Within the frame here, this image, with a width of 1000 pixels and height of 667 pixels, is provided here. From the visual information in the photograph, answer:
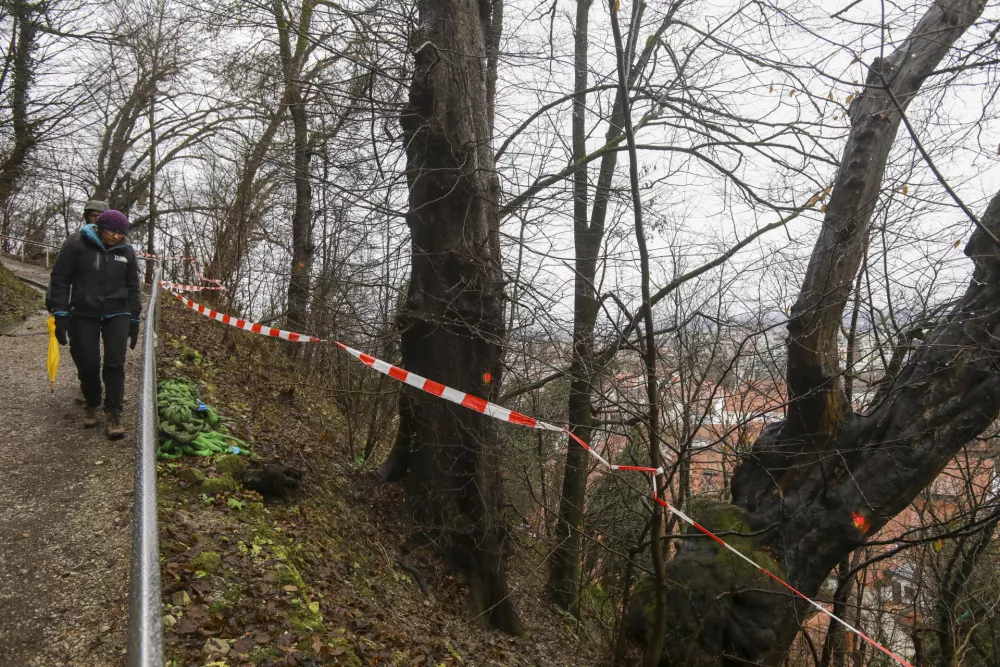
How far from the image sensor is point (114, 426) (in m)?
5.52

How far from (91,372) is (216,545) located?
239 centimetres

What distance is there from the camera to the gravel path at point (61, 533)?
2998 millimetres

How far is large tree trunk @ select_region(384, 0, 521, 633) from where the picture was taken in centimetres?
615

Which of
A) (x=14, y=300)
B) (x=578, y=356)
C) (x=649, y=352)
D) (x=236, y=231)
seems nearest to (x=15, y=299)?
(x=14, y=300)

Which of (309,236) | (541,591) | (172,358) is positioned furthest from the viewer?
(309,236)

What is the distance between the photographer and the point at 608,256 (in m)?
6.66

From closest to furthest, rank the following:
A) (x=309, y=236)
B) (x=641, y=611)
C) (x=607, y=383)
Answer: (x=607, y=383) < (x=641, y=611) < (x=309, y=236)

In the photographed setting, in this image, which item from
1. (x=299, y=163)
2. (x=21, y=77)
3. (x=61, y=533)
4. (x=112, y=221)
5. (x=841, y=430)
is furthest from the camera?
(x=21, y=77)

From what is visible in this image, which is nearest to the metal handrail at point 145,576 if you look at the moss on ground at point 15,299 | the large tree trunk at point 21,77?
the moss on ground at point 15,299

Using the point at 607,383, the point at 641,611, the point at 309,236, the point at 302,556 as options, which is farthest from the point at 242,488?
the point at 309,236

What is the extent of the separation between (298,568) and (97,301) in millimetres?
2890

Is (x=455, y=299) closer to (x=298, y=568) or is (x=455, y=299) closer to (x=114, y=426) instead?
(x=298, y=568)

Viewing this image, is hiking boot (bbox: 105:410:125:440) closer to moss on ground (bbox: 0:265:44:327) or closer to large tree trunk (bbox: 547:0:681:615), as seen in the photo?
large tree trunk (bbox: 547:0:681:615)

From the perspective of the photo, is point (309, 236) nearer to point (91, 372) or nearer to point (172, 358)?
point (172, 358)
